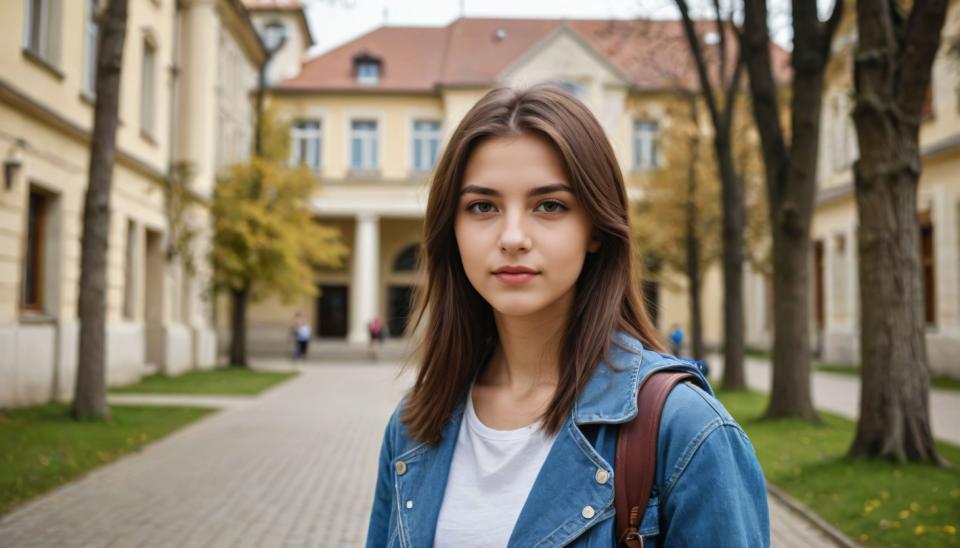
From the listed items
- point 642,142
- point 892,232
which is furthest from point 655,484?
point 642,142

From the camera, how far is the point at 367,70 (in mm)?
43312

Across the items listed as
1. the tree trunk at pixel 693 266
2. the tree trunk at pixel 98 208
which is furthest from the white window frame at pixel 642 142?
the tree trunk at pixel 98 208

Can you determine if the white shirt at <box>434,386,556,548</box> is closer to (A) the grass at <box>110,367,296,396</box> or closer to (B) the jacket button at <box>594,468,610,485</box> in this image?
(B) the jacket button at <box>594,468,610,485</box>

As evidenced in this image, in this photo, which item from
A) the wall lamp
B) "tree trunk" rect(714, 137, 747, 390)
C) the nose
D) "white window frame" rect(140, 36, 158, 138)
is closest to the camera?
the nose

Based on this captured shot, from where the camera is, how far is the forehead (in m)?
1.80

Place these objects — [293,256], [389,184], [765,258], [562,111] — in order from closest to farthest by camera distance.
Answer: [562,111] < [293,256] < [765,258] < [389,184]

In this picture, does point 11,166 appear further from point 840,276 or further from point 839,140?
point 839,140

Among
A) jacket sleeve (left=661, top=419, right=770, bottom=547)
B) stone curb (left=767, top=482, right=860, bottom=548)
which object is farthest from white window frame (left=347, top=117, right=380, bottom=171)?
jacket sleeve (left=661, top=419, right=770, bottom=547)

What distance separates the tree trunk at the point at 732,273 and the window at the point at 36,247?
1188 centimetres

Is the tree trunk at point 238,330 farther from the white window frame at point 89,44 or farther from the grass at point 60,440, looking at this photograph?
the grass at point 60,440

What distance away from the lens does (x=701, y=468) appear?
1528 millimetres

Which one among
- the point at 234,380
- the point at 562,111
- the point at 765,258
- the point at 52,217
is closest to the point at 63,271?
the point at 52,217

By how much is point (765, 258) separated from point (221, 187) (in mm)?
17035

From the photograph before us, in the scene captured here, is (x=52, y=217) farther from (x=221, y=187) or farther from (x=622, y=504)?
(x=622, y=504)
